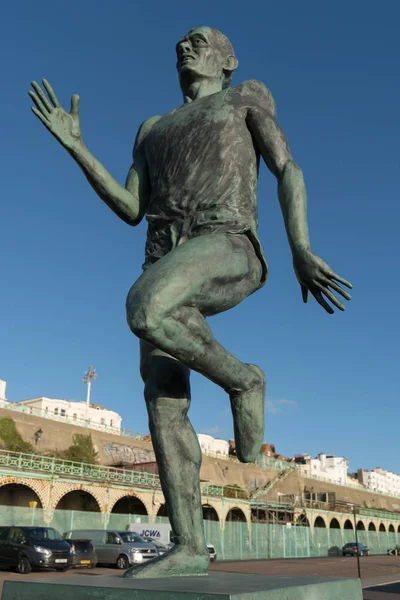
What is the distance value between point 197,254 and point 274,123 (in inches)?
37.2

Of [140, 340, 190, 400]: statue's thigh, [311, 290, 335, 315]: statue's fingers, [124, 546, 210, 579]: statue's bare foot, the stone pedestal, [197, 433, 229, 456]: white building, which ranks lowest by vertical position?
the stone pedestal

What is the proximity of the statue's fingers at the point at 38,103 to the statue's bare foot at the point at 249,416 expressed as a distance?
1.48 metres

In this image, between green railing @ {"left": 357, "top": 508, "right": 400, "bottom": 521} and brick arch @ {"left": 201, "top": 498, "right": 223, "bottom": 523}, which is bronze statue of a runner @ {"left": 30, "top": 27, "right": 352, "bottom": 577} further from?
green railing @ {"left": 357, "top": 508, "right": 400, "bottom": 521}

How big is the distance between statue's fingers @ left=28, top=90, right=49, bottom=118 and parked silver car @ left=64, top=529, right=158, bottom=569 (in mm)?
20370

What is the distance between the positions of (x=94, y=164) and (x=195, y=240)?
822mm

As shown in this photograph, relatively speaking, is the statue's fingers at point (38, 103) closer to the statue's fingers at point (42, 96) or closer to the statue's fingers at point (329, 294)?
the statue's fingers at point (42, 96)

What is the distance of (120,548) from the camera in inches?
869

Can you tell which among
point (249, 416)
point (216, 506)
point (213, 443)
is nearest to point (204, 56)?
point (249, 416)

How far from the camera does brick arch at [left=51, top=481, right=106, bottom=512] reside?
28.8 meters

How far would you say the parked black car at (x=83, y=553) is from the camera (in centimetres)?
2058

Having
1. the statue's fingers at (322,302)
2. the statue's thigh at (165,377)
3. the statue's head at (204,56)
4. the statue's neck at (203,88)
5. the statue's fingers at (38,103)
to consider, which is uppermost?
the statue's head at (204,56)

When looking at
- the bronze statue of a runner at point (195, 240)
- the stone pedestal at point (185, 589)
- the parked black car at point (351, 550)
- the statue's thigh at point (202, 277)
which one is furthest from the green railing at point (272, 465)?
the stone pedestal at point (185, 589)

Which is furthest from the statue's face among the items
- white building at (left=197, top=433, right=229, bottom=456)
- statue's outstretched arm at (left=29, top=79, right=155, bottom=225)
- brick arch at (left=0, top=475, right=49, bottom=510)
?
white building at (left=197, top=433, right=229, bottom=456)

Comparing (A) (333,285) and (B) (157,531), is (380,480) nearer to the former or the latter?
(B) (157,531)
